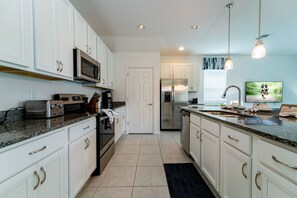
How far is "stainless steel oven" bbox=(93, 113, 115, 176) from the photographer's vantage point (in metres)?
2.23

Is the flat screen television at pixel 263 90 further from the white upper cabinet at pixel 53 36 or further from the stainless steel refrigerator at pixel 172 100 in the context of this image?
the white upper cabinet at pixel 53 36

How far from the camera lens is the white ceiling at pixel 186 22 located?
281 centimetres

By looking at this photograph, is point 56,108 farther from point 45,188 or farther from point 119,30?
point 119,30

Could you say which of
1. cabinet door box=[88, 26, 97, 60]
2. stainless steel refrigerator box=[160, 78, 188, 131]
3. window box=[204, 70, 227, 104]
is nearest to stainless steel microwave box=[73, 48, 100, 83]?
cabinet door box=[88, 26, 97, 60]

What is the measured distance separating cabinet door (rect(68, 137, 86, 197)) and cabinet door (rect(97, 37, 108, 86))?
5.86 feet

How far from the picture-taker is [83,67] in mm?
2258

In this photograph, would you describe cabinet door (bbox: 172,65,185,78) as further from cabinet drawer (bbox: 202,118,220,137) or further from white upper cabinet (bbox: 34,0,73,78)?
white upper cabinet (bbox: 34,0,73,78)

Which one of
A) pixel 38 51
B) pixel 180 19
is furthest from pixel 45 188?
pixel 180 19

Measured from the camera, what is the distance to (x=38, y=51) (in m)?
1.41

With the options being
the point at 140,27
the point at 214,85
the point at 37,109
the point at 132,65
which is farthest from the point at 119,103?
the point at 214,85

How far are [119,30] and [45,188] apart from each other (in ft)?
12.0

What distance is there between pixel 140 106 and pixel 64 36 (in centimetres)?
318

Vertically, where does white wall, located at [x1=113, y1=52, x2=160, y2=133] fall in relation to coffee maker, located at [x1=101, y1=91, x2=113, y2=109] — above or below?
above

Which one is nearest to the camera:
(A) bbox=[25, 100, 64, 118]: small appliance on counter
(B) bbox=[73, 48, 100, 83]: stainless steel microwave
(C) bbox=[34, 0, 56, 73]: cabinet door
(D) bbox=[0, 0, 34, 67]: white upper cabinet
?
(D) bbox=[0, 0, 34, 67]: white upper cabinet
